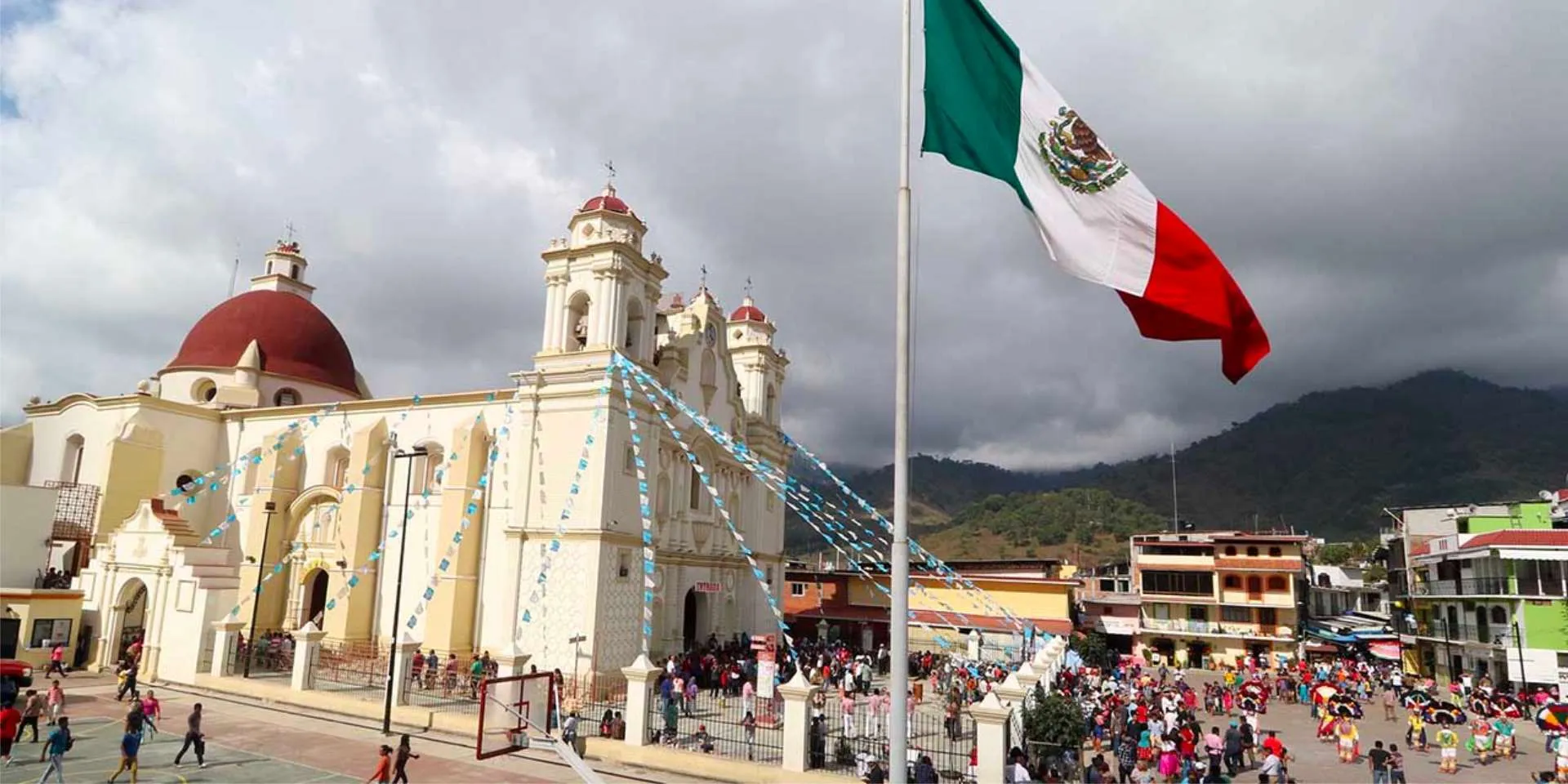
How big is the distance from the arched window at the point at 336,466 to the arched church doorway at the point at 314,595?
3.05m

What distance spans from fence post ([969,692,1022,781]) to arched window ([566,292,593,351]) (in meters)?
16.4

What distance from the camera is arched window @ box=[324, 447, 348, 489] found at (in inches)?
1208

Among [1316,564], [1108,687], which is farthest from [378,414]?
[1316,564]

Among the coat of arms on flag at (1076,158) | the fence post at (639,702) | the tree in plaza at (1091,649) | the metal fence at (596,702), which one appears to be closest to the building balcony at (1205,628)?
the tree in plaza at (1091,649)

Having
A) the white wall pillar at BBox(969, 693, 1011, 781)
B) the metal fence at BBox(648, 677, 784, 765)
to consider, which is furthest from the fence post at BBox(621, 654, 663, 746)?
the white wall pillar at BBox(969, 693, 1011, 781)

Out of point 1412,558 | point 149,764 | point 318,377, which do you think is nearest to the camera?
point 149,764

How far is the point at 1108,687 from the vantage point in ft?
89.6

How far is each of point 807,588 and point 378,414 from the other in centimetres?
2566

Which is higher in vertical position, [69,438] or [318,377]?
[318,377]

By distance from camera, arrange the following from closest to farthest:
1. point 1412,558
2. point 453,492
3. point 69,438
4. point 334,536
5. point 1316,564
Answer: point 453,492, point 334,536, point 69,438, point 1412,558, point 1316,564

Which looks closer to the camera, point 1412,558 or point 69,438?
point 69,438

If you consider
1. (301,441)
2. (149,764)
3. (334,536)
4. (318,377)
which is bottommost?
(149,764)

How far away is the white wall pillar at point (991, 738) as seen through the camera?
13.8 metres

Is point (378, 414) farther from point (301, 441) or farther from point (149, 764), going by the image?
point (149, 764)
